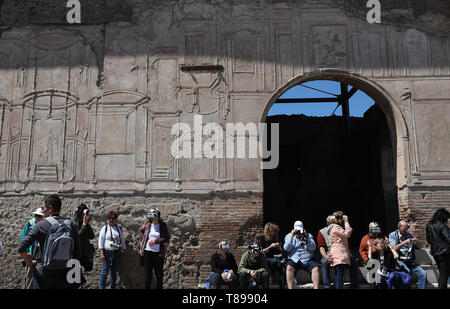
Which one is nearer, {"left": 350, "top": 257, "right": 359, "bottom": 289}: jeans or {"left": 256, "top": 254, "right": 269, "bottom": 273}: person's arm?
{"left": 256, "top": 254, "right": 269, "bottom": 273}: person's arm

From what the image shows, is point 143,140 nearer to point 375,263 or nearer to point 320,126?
point 375,263

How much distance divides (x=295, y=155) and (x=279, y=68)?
7.26 meters

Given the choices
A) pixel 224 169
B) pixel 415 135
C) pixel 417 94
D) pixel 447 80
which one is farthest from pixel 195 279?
pixel 447 80

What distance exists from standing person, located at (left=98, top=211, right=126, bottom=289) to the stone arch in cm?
349

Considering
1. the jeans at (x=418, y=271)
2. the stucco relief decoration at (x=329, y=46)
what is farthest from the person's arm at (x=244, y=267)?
the stucco relief decoration at (x=329, y=46)

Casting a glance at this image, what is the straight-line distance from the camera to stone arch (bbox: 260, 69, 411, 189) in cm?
869

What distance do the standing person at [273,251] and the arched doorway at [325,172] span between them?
20.0 ft

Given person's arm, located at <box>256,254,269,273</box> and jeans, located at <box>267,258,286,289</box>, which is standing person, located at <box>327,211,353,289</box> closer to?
jeans, located at <box>267,258,286,289</box>

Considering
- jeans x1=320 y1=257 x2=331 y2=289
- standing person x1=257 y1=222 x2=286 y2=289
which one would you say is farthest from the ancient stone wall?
jeans x1=320 y1=257 x2=331 y2=289

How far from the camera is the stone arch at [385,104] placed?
342 inches

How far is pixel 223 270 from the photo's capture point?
690cm

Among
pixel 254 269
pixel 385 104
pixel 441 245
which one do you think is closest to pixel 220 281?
pixel 254 269

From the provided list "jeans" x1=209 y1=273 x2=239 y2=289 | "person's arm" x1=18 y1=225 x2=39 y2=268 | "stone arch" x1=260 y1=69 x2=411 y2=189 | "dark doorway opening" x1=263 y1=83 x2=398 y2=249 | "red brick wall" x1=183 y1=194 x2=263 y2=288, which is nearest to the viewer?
"person's arm" x1=18 y1=225 x2=39 y2=268

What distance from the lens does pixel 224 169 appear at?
861cm
